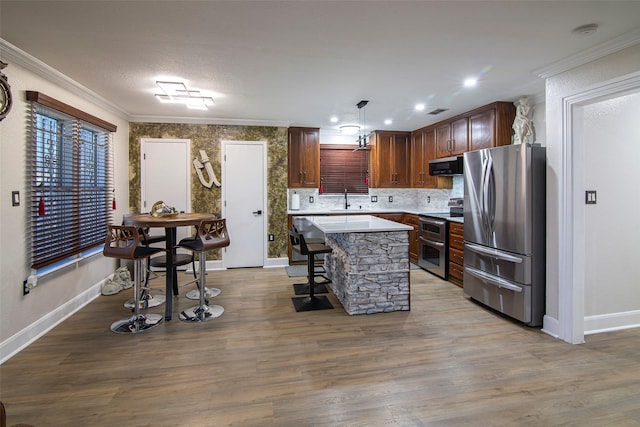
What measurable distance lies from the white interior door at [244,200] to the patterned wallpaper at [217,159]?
99mm

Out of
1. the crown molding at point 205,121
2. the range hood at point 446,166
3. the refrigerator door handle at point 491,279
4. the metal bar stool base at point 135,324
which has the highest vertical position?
the crown molding at point 205,121

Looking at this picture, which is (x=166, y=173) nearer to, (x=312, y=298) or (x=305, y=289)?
(x=305, y=289)

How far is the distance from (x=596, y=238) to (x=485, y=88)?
186 centimetres

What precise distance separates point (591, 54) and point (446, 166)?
93.3 inches

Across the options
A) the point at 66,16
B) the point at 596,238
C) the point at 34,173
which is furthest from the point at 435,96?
the point at 34,173

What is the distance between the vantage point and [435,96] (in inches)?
154

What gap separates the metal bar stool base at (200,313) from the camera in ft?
10.8

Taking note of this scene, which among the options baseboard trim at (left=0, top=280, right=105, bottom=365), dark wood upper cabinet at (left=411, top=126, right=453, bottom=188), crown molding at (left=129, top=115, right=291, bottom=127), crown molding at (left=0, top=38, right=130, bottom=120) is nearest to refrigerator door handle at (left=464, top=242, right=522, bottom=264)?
dark wood upper cabinet at (left=411, top=126, right=453, bottom=188)

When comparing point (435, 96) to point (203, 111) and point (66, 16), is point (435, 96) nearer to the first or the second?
point (203, 111)

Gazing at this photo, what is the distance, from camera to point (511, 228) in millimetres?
3129

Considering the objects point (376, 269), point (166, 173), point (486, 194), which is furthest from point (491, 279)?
point (166, 173)

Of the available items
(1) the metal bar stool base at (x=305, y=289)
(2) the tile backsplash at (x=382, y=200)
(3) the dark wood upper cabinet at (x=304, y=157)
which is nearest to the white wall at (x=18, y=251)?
(1) the metal bar stool base at (x=305, y=289)

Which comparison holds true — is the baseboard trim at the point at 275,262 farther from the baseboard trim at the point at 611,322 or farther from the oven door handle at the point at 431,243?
the baseboard trim at the point at 611,322

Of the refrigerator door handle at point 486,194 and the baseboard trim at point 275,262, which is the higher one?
the refrigerator door handle at point 486,194
